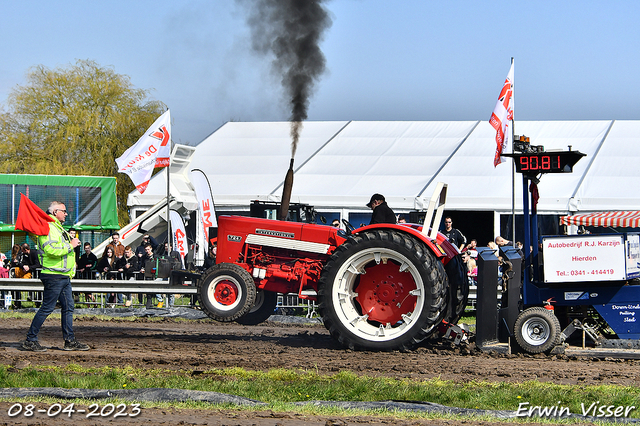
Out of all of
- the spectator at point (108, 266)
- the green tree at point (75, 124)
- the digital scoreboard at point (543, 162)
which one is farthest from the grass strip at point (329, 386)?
the green tree at point (75, 124)

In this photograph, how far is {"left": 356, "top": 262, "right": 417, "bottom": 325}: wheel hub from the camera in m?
8.48

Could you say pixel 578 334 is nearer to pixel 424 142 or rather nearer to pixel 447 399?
pixel 447 399

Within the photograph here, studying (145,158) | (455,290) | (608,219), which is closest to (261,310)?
(455,290)

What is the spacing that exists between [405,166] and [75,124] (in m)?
18.3

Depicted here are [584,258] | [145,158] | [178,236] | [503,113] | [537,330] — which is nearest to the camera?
[584,258]

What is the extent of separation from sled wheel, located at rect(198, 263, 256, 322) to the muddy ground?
0.42 meters

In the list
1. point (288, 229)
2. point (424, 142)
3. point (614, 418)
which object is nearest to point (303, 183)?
point (424, 142)

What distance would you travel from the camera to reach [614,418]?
17.0ft

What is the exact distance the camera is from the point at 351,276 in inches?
334

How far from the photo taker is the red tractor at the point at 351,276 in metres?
8.22

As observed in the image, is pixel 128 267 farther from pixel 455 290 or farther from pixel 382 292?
pixel 455 290

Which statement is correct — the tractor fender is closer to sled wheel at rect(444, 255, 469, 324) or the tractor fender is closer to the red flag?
sled wheel at rect(444, 255, 469, 324)

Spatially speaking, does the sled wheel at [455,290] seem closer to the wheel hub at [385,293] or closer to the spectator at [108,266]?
the wheel hub at [385,293]

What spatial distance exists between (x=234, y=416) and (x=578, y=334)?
15.5 feet
